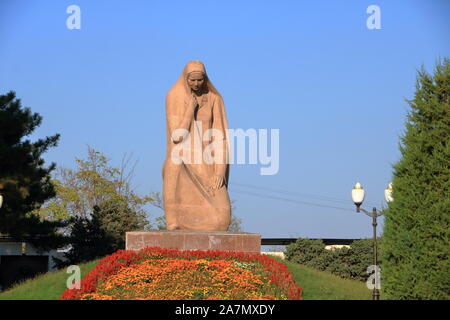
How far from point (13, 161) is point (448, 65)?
12812 millimetres

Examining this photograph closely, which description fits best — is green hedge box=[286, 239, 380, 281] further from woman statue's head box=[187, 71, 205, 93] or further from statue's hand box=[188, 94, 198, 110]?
woman statue's head box=[187, 71, 205, 93]

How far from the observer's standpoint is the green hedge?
19141mm

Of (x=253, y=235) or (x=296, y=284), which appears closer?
(x=296, y=284)

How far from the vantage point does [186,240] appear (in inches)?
480

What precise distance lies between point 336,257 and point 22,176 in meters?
10.0

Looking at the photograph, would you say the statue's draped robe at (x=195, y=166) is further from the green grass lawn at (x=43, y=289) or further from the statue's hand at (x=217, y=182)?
the green grass lawn at (x=43, y=289)

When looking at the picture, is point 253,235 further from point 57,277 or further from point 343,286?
point 57,277

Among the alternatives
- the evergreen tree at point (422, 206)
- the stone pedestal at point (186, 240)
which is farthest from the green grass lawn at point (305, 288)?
the evergreen tree at point (422, 206)

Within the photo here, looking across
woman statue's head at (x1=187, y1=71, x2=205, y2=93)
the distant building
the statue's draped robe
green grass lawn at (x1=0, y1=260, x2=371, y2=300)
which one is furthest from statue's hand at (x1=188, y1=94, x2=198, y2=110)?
the distant building

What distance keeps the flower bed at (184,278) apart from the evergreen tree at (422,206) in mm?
2013

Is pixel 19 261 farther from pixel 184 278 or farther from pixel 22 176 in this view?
pixel 184 278

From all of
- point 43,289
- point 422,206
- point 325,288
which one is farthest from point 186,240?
point 422,206
